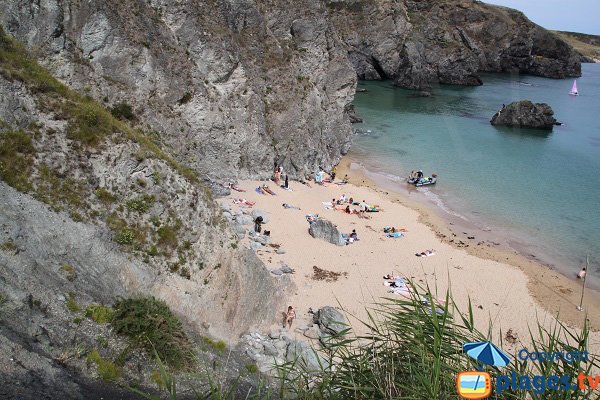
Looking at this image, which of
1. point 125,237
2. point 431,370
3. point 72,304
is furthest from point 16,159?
point 431,370

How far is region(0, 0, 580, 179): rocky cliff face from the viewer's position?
27938 millimetres

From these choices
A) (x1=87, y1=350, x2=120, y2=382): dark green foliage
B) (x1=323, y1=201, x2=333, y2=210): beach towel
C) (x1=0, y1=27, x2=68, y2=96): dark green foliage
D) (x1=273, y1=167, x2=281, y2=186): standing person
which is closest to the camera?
(x1=87, y1=350, x2=120, y2=382): dark green foliage

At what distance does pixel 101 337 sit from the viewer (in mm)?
12445

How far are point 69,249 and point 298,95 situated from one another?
29292mm

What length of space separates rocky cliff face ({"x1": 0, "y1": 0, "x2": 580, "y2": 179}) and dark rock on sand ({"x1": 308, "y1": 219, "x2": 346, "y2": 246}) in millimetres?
9885

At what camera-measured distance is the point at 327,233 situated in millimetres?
29031

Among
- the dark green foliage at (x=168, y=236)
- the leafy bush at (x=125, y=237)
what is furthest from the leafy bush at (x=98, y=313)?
the dark green foliage at (x=168, y=236)

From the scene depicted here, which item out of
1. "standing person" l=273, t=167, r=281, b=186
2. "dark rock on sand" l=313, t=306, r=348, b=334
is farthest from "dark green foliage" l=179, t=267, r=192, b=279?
"standing person" l=273, t=167, r=281, b=186

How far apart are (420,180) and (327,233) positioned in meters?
18.7

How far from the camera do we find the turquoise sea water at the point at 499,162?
3678 centimetres

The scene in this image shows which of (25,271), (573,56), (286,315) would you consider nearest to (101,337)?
(25,271)

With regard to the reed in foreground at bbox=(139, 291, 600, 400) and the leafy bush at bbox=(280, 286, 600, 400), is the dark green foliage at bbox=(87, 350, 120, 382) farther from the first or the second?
the leafy bush at bbox=(280, 286, 600, 400)

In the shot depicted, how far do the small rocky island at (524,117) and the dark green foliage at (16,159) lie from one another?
69286mm

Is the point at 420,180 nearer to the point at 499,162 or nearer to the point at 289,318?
the point at 499,162
